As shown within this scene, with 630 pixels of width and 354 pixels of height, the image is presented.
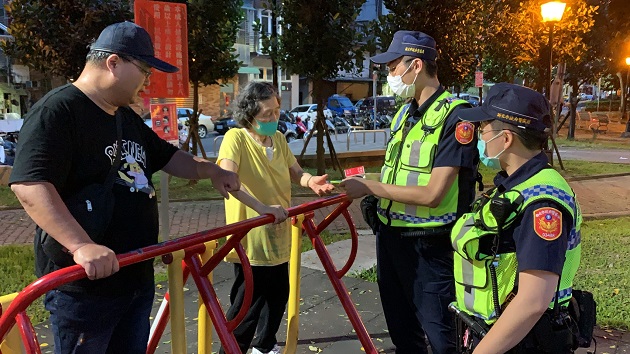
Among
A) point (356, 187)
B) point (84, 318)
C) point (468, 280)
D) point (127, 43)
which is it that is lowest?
point (84, 318)

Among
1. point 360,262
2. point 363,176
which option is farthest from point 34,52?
point 363,176

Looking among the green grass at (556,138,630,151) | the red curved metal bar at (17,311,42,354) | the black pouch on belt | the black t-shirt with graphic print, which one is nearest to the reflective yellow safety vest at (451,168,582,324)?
the black pouch on belt

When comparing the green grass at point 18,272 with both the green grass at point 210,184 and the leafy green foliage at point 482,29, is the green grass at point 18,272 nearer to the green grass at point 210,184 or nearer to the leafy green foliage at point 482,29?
the green grass at point 210,184

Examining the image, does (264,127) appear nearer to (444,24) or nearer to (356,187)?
(356,187)

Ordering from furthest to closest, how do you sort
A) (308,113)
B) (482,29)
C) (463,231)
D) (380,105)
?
(380,105)
(308,113)
(482,29)
(463,231)

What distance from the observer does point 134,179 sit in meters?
2.24

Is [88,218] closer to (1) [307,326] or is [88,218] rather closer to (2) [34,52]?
(1) [307,326]

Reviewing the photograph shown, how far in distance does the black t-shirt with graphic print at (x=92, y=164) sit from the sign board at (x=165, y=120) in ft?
10.0

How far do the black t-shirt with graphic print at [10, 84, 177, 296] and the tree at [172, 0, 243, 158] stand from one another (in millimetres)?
8419

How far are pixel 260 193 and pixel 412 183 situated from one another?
3.22 feet

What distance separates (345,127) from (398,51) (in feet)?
81.9

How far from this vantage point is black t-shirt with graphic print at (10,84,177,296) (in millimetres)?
1896

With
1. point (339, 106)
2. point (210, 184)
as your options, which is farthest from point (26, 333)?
point (339, 106)

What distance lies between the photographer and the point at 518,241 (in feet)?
5.69
